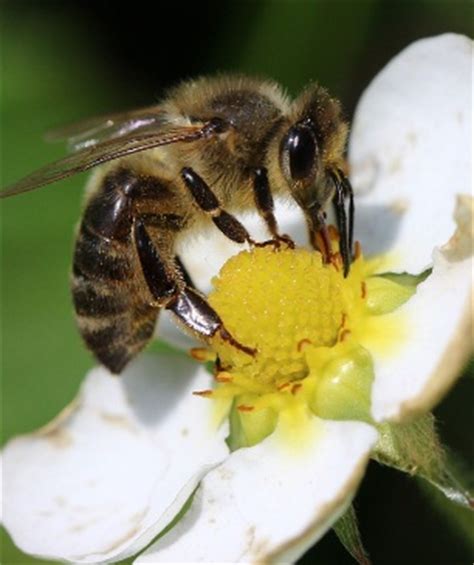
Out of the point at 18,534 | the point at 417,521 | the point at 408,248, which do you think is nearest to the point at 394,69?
the point at 408,248

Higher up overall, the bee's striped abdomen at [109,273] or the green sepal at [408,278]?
the bee's striped abdomen at [109,273]

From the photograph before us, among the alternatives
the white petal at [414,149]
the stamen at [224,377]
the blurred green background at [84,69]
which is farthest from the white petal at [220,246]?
the blurred green background at [84,69]

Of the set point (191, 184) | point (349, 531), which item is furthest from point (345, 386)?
point (191, 184)

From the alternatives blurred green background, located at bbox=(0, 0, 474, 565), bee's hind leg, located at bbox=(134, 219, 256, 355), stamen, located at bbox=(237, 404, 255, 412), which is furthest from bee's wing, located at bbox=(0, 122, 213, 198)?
blurred green background, located at bbox=(0, 0, 474, 565)

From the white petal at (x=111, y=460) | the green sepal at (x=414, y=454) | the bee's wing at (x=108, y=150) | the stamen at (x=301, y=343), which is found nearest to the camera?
the green sepal at (x=414, y=454)

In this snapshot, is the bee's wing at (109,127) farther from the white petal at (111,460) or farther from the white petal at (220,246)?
the white petal at (111,460)

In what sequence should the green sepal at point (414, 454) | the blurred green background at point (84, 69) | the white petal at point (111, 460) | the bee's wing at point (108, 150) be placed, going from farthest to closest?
the blurred green background at point (84, 69), the white petal at point (111, 460), the bee's wing at point (108, 150), the green sepal at point (414, 454)

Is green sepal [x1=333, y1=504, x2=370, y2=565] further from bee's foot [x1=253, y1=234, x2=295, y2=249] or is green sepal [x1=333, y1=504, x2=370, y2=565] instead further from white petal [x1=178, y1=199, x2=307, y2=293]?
white petal [x1=178, y1=199, x2=307, y2=293]
